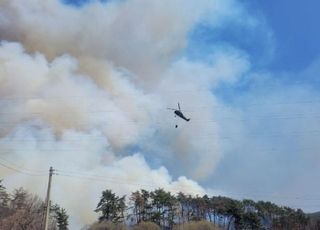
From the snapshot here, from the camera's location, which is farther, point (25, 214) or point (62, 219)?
point (62, 219)

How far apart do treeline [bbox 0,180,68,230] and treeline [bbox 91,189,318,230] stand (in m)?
15.5

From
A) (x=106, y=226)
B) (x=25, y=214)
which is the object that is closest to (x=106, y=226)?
(x=106, y=226)

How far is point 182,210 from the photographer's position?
125188 mm

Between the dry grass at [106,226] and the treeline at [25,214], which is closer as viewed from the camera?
the treeline at [25,214]

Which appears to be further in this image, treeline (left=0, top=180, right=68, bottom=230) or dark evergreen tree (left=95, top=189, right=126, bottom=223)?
dark evergreen tree (left=95, top=189, right=126, bottom=223)

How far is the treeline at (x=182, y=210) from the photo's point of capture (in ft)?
390

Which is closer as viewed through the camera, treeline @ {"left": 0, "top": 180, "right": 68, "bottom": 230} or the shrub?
treeline @ {"left": 0, "top": 180, "right": 68, "bottom": 230}

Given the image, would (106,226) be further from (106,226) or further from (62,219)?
(62,219)

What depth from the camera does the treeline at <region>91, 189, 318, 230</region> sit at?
119 metres

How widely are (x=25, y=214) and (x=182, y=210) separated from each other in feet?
176

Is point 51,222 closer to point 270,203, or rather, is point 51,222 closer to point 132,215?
point 132,215

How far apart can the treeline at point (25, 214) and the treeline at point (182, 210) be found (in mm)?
15452

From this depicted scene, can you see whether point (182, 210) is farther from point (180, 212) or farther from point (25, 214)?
point (25, 214)

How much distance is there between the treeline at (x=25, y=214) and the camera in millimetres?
77200
